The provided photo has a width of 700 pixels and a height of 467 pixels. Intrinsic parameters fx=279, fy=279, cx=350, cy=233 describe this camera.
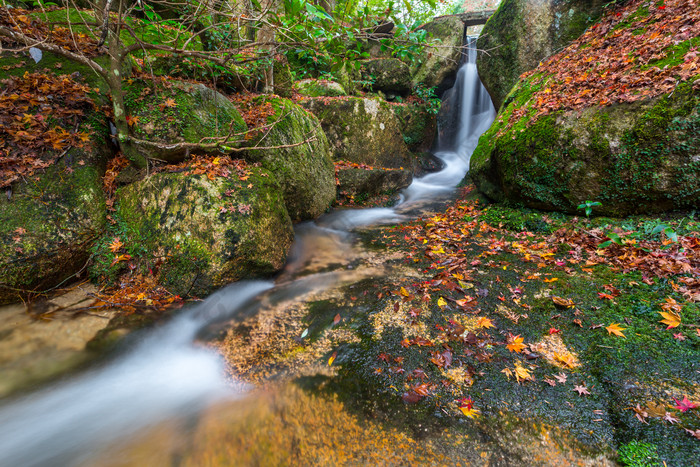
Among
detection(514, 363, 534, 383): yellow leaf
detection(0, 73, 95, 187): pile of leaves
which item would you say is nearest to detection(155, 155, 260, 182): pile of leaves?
detection(0, 73, 95, 187): pile of leaves

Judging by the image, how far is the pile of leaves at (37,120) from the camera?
11.6ft

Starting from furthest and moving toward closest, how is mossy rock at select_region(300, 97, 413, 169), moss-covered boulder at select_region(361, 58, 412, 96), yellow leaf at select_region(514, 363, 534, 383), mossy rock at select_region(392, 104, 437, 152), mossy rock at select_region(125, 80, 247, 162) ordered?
moss-covered boulder at select_region(361, 58, 412, 96) → mossy rock at select_region(392, 104, 437, 152) → mossy rock at select_region(300, 97, 413, 169) → mossy rock at select_region(125, 80, 247, 162) → yellow leaf at select_region(514, 363, 534, 383)

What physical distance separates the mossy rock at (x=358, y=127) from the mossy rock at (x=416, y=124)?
8.07 ft

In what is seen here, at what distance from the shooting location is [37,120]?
3742 mm

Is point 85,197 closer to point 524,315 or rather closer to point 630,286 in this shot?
point 524,315

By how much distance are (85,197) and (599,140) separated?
7.68 metres

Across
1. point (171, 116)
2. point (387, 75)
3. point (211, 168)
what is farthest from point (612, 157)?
point (387, 75)

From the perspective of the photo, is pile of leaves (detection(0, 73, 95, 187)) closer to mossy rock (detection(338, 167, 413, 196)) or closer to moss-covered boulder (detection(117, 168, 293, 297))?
moss-covered boulder (detection(117, 168, 293, 297))

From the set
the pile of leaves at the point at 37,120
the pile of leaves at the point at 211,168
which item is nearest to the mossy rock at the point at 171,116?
the pile of leaves at the point at 211,168

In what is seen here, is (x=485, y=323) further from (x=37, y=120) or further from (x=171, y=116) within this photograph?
(x=37, y=120)

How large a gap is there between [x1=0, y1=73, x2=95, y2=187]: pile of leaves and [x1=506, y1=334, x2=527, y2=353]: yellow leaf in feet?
19.9

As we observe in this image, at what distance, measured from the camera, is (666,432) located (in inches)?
73.5

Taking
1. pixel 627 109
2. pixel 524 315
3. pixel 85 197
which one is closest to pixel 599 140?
pixel 627 109

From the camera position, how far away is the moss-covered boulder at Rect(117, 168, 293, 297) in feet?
12.6
